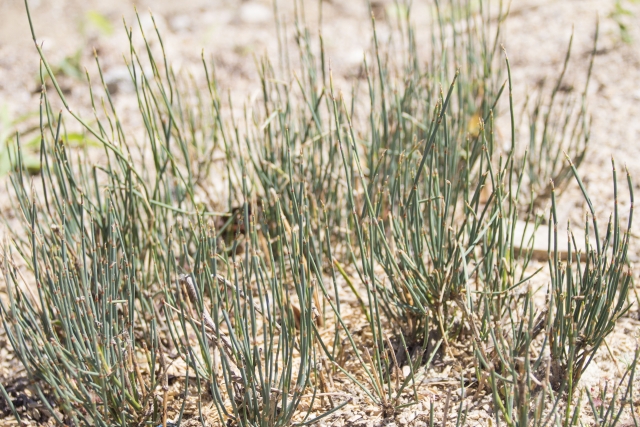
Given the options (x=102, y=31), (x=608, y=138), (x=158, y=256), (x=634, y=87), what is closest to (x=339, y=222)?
(x=158, y=256)

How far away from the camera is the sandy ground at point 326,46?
231cm

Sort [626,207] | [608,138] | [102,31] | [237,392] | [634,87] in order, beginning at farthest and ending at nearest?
[102,31] < [634,87] < [608,138] < [626,207] < [237,392]

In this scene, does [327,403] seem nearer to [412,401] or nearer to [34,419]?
[412,401]

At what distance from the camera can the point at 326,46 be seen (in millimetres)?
3037

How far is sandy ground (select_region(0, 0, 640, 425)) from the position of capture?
231 cm

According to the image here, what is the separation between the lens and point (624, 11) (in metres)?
2.62

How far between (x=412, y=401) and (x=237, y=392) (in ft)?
1.06

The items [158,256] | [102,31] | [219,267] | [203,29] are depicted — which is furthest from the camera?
[203,29]

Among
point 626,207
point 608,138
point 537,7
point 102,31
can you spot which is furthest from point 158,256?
point 537,7

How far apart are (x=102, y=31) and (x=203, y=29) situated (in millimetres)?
457

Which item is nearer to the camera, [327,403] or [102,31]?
[327,403]

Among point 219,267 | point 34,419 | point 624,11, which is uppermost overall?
point 624,11

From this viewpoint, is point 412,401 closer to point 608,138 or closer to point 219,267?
point 219,267

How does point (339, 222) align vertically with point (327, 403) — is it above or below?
above
